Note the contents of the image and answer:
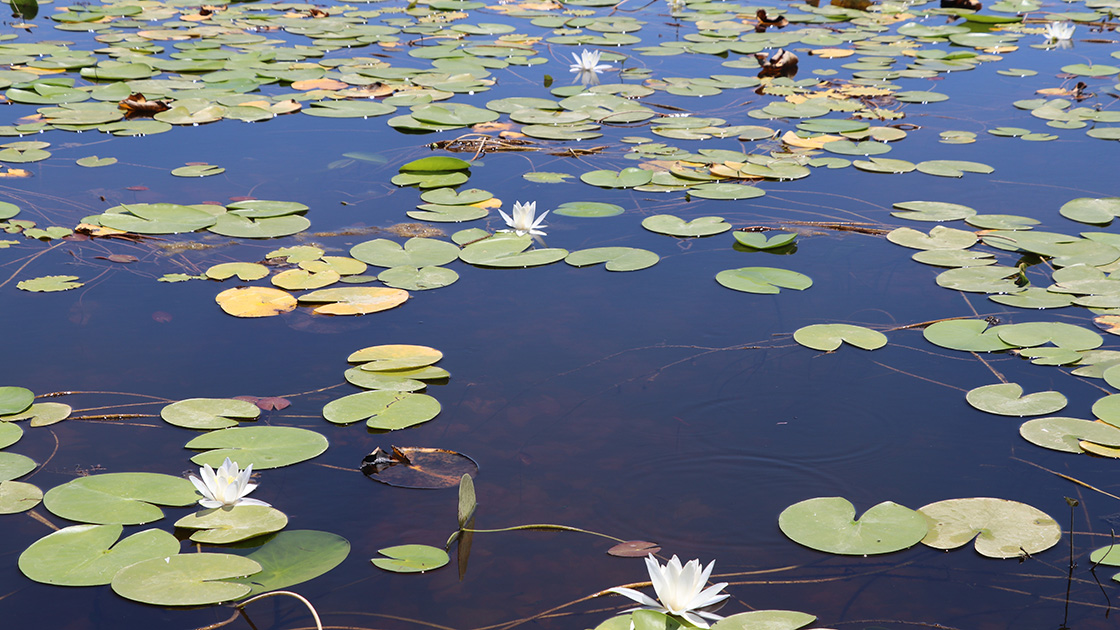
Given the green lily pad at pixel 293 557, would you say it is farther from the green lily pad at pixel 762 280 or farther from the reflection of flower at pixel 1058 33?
the reflection of flower at pixel 1058 33

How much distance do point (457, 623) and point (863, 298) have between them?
2009 mm

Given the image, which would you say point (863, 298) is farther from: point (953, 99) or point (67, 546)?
point (953, 99)

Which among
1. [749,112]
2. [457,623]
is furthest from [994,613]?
[749,112]

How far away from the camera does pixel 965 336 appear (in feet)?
9.36

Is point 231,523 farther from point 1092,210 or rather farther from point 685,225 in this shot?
point 1092,210

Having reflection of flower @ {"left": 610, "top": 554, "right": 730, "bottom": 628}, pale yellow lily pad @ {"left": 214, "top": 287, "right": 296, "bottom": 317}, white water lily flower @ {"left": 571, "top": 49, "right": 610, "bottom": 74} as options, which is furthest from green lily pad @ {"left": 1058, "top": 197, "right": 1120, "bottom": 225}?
pale yellow lily pad @ {"left": 214, "top": 287, "right": 296, "bottom": 317}

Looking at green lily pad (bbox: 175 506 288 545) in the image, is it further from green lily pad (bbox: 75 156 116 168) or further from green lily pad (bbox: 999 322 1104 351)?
green lily pad (bbox: 75 156 116 168)

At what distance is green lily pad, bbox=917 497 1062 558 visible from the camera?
196 cm

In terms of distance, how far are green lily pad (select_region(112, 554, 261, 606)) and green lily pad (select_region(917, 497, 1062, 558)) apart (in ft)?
5.03

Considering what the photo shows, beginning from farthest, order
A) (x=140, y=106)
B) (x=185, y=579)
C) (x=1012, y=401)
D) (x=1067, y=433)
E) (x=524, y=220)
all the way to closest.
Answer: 1. (x=140, y=106)
2. (x=524, y=220)
3. (x=1012, y=401)
4. (x=1067, y=433)
5. (x=185, y=579)

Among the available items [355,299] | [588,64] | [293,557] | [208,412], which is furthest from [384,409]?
[588,64]

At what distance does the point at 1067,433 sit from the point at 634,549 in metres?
1.30

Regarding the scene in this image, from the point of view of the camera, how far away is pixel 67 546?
1.92m

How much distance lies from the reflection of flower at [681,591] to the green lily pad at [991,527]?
0.61 m
